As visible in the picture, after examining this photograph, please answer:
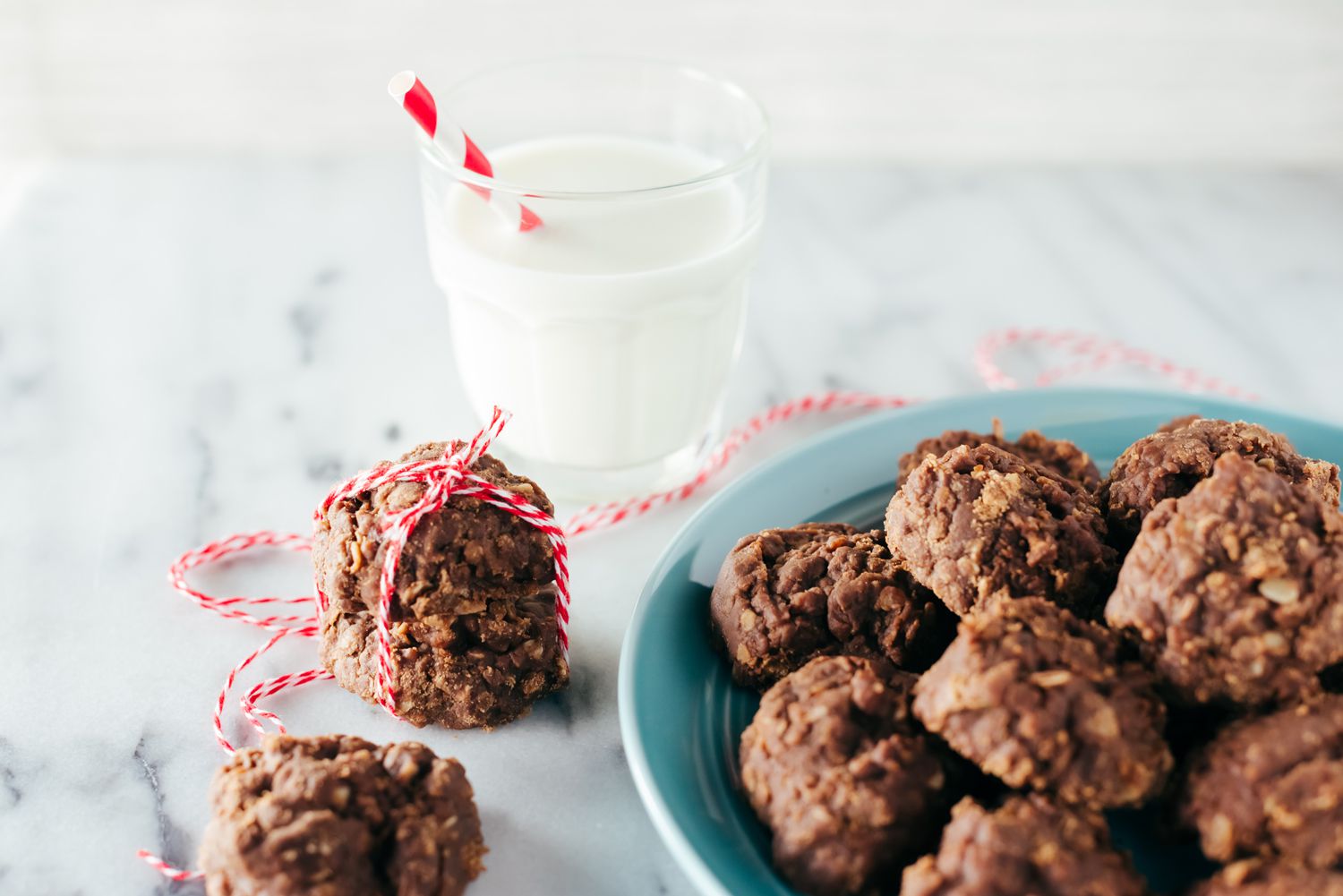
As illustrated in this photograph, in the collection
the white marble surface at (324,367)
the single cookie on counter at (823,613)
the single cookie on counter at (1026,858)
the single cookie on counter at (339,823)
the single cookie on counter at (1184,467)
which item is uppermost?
the single cookie on counter at (1184,467)

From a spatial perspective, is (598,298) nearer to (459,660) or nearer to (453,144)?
(453,144)

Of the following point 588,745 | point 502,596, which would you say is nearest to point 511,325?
point 502,596

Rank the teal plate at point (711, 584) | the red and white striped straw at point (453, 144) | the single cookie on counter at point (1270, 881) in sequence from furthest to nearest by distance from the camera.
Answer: the red and white striped straw at point (453, 144) < the teal plate at point (711, 584) < the single cookie on counter at point (1270, 881)

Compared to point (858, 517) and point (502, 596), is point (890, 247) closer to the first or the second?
point (858, 517)

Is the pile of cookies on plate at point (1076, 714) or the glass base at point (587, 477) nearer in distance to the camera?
the pile of cookies on plate at point (1076, 714)

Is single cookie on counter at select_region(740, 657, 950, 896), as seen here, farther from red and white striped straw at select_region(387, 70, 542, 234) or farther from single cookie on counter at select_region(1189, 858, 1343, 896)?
red and white striped straw at select_region(387, 70, 542, 234)

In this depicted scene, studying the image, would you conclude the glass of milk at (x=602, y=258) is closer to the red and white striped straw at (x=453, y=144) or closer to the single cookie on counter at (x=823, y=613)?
the red and white striped straw at (x=453, y=144)

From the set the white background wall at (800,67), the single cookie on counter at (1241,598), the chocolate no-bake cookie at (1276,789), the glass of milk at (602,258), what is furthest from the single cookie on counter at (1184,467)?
the white background wall at (800,67)

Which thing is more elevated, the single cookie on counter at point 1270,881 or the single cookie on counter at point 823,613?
the single cookie on counter at point 1270,881
